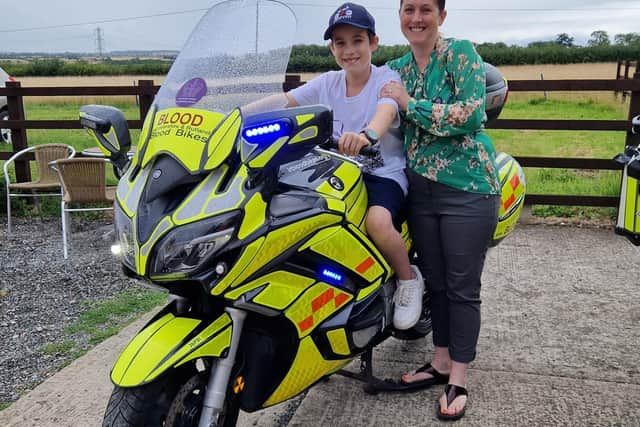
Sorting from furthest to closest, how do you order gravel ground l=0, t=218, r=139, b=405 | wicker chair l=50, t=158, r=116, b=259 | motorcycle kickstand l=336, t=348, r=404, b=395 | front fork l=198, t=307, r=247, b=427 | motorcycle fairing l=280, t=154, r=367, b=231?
wicker chair l=50, t=158, r=116, b=259, gravel ground l=0, t=218, r=139, b=405, motorcycle kickstand l=336, t=348, r=404, b=395, motorcycle fairing l=280, t=154, r=367, b=231, front fork l=198, t=307, r=247, b=427

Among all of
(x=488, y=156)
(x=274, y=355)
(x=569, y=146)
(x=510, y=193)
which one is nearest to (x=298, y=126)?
(x=274, y=355)

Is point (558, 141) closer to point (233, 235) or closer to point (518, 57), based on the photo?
point (233, 235)

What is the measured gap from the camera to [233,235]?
6.37 ft

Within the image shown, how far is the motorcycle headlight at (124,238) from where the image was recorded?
6.60ft

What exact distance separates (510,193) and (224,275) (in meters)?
1.95

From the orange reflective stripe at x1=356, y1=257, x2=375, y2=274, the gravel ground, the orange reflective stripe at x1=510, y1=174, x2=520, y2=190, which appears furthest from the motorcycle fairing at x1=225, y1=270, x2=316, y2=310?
the gravel ground

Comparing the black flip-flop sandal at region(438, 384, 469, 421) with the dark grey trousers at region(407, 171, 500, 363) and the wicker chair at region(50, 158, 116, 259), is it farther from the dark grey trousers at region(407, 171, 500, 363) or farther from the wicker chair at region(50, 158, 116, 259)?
the wicker chair at region(50, 158, 116, 259)

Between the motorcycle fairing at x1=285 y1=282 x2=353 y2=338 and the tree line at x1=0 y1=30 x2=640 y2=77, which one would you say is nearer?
the motorcycle fairing at x1=285 y1=282 x2=353 y2=338

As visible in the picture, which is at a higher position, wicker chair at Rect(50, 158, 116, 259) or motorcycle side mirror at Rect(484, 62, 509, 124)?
motorcycle side mirror at Rect(484, 62, 509, 124)

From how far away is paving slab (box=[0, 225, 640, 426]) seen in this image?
9.73 feet

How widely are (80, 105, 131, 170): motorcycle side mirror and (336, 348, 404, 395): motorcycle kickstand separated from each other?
1.46 m

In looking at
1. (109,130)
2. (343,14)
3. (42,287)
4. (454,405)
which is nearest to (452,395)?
(454,405)

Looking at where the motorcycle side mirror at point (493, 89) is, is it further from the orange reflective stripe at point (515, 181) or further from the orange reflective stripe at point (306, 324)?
the orange reflective stripe at point (306, 324)

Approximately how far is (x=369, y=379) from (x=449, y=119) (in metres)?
1.31
